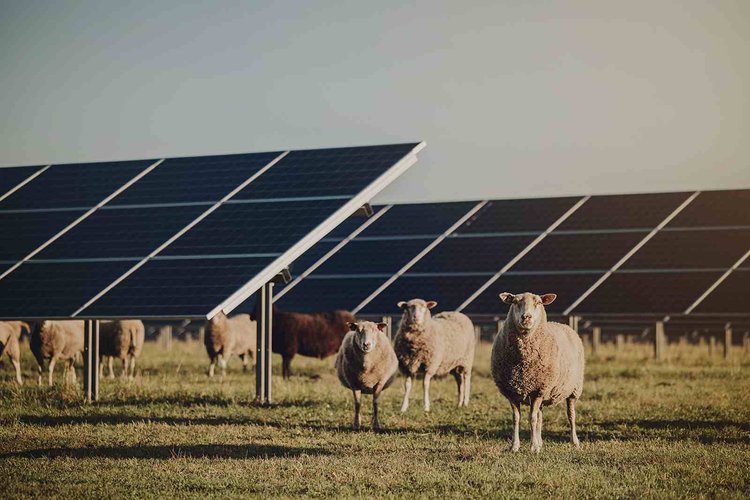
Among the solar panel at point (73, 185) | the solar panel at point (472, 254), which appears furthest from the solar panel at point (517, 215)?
the solar panel at point (73, 185)

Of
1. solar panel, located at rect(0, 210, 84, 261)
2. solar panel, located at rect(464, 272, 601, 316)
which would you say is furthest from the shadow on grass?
solar panel, located at rect(464, 272, 601, 316)

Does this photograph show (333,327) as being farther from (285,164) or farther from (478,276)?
(285,164)

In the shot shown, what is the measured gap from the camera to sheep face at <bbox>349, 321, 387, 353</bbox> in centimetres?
1659

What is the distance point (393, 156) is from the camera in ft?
66.4

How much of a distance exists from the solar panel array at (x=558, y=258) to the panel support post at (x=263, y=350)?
33.7 feet

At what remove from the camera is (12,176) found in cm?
2414

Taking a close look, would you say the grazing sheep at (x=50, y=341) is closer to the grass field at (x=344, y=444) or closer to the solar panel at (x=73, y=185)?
the grass field at (x=344, y=444)

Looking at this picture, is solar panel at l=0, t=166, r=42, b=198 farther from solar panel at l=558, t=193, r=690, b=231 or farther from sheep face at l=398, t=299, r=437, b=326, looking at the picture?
solar panel at l=558, t=193, r=690, b=231

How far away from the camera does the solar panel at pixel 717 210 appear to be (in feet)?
110

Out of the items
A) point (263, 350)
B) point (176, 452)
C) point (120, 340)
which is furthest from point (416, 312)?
point (120, 340)

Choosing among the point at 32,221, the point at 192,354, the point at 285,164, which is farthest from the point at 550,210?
the point at 32,221

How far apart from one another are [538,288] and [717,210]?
25.2 ft

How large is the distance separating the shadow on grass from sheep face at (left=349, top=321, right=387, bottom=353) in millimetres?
2766

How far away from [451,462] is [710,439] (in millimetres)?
4486
